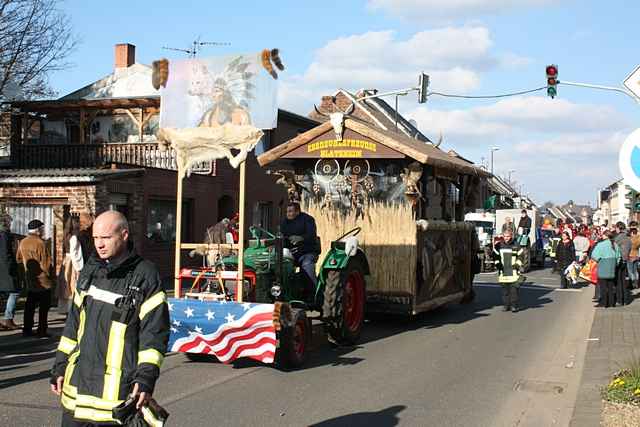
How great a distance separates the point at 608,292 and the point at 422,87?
381 inches

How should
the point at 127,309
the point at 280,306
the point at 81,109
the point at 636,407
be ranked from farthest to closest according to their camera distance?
1. the point at 81,109
2. the point at 280,306
3. the point at 636,407
4. the point at 127,309

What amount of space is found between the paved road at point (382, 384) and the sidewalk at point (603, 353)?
20 cm

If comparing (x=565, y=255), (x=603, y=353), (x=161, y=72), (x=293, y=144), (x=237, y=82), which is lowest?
(x=603, y=353)

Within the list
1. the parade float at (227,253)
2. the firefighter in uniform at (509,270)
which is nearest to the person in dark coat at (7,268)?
the parade float at (227,253)

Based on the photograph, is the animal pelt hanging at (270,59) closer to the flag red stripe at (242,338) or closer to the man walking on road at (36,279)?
the flag red stripe at (242,338)

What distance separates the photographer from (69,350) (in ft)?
13.8

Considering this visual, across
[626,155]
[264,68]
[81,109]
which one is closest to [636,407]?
[626,155]

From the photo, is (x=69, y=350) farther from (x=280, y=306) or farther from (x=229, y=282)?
(x=229, y=282)

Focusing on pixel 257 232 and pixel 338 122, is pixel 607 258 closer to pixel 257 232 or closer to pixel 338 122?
pixel 338 122

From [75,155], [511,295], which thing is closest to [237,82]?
[511,295]

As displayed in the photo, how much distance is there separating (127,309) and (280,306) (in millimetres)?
4264

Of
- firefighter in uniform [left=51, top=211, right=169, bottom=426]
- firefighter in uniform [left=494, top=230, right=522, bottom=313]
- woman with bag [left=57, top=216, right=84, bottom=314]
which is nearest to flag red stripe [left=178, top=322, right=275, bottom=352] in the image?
woman with bag [left=57, top=216, right=84, bottom=314]

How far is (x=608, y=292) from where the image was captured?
52.3 feet

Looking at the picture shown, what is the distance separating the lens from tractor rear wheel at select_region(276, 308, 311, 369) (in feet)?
28.7
